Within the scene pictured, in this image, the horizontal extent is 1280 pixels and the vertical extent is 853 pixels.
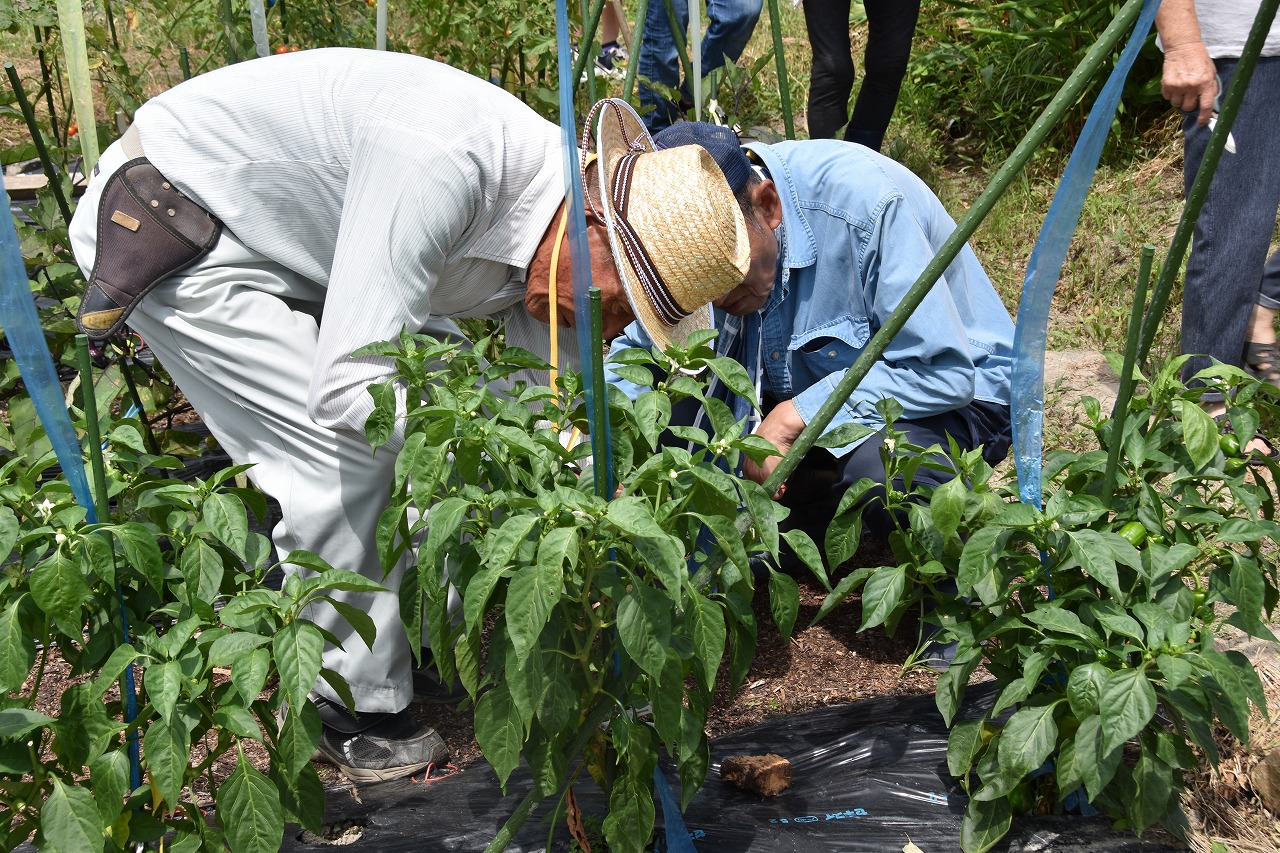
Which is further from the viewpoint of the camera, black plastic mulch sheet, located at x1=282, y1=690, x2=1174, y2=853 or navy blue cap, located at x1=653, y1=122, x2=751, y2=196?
navy blue cap, located at x1=653, y1=122, x2=751, y2=196

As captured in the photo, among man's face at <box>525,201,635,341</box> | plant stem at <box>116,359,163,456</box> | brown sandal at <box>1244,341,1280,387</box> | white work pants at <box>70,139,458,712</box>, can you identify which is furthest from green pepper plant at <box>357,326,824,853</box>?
brown sandal at <box>1244,341,1280,387</box>

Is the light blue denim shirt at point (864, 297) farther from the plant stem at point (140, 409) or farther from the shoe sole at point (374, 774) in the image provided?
the plant stem at point (140, 409)

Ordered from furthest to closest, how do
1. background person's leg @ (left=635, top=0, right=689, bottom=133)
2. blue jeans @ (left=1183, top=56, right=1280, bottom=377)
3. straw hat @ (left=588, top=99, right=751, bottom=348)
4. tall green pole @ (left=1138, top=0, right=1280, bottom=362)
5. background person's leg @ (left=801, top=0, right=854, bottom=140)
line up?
1. background person's leg @ (left=635, top=0, right=689, bottom=133)
2. background person's leg @ (left=801, top=0, right=854, bottom=140)
3. blue jeans @ (left=1183, top=56, right=1280, bottom=377)
4. straw hat @ (left=588, top=99, right=751, bottom=348)
5. tall green pole @ (left=1138, top=0, right=1280, bottom=362)

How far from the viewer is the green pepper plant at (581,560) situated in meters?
1.29

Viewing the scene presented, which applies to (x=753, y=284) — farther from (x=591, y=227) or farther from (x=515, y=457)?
(x=515, y=457)

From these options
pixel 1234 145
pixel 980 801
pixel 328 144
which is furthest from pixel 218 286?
pixel 1234 145

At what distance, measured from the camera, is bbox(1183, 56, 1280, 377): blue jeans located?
8.40ft

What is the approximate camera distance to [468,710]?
224 cm

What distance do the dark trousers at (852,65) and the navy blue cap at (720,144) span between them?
170cm

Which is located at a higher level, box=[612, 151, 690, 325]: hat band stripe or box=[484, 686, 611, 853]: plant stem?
box=[612, 151, 690, 325]: hat band stripe

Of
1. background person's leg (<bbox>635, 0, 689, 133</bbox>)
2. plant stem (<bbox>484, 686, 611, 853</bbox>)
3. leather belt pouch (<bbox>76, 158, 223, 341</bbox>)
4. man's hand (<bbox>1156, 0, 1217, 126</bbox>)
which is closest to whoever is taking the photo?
plant stem (<bbox>484, 686, 611, 853</bbox>)

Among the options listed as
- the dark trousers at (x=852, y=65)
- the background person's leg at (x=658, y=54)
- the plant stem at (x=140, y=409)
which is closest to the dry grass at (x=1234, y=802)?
the plant stem at (x=140, y=409)

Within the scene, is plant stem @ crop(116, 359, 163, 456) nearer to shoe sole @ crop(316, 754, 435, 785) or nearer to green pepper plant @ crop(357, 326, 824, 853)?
shoe sole @ crop(316, 754, 435, 785)

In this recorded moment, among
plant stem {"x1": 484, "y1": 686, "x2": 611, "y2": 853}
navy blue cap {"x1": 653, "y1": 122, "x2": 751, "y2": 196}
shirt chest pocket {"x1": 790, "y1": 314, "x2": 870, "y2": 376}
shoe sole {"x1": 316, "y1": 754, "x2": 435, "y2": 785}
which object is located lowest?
shoe sole {"x1": 316, "y1": 754, "x2": 435, "y2": 785}
